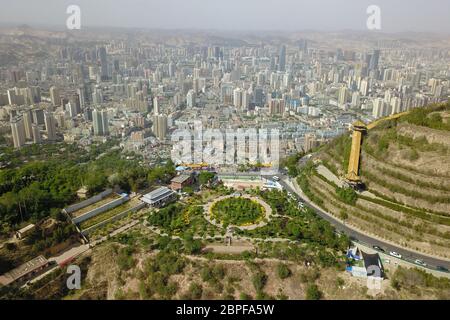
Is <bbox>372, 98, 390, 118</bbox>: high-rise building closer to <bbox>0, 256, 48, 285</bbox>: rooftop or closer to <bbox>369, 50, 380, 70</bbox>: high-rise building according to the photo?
<bbox>369, 50, 380, 70</bbox>: high-rise building

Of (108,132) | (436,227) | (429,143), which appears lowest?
(108,132)

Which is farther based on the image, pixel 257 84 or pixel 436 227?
pixel 257 84

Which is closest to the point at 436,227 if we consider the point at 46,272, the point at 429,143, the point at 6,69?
the point at 429,143

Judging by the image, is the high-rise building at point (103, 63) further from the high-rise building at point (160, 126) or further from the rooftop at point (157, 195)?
the rooftop at point (157, 195)

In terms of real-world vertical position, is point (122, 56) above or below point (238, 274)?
above

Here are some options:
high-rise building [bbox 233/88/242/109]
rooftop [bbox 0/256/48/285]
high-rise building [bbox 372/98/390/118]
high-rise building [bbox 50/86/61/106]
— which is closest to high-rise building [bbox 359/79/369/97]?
high-rise building [bbox 372/98/390/118]

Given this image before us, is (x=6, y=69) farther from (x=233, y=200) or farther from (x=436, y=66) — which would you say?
(x=436, y=66)

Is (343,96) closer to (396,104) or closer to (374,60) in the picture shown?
(396,104)

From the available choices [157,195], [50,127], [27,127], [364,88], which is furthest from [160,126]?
[364,88]
